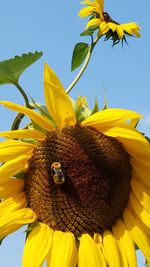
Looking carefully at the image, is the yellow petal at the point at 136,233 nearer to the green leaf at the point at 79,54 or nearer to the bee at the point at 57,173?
the bee at the point at 57,173

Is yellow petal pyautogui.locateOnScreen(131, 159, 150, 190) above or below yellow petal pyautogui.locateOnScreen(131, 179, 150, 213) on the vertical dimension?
above

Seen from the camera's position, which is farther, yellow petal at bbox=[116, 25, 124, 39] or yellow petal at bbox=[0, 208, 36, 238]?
yellow petal at bbox=[116, 25, 124, 39]

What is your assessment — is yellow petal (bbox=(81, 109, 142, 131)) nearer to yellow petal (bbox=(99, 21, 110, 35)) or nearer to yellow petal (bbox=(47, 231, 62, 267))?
yellow petal (bbox=(47, 231, 62, 267))

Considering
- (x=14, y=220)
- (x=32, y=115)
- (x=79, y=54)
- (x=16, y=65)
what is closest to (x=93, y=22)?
(x=79, y=54)

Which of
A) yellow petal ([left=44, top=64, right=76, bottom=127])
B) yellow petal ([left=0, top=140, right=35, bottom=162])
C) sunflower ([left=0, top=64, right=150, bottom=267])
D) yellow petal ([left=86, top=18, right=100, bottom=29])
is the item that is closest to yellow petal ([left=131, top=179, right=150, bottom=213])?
sunflower ([left=0, top=64, right=150, bottom=267])

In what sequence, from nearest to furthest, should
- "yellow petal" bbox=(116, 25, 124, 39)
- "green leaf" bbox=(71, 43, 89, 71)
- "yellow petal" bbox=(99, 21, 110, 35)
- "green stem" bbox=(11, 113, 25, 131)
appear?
"green stem" bbox=(11, 113, 25, 131), "green leaf" bbox=(71, 43, 89, 71), "yellow petal" bbox=(99, 21, 110, 35), "yellow petal" bbox=(116, 25, 124, 39)

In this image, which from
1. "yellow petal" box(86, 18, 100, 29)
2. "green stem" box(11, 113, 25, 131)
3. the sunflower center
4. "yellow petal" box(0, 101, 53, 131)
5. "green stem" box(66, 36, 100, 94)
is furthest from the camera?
"yellow petal" box(86, 18, 100, 29)

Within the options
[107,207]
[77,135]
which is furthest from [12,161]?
[107,207]

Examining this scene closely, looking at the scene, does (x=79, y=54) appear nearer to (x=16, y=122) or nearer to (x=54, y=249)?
(x=16, y=122)
